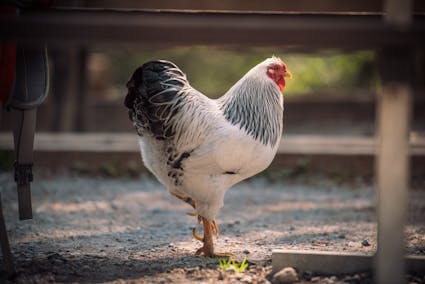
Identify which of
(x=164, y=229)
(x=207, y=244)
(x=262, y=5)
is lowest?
(x=164, y=229)

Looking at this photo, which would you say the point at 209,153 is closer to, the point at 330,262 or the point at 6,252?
the point at 330,262

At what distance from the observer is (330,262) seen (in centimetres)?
316

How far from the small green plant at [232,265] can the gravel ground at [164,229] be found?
35mm

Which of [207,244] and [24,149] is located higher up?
[24,149]

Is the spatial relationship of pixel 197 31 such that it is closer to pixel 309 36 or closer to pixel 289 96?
pixel 309 36

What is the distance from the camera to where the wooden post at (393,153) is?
2.40 meters

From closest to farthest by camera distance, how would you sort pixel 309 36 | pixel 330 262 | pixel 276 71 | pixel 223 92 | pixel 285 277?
pixel 309 36 < pixel 285 277 < pixel 330 262 < pixel 276 71 < pixel 223 92

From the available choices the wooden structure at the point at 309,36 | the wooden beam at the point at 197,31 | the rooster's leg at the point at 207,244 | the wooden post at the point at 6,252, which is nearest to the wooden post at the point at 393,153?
the wooden structure at the point at 309,36

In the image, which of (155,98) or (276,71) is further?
(276,71)

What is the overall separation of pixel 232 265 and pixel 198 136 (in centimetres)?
85

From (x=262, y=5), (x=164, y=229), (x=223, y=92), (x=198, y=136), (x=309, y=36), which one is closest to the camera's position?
(x=309, y=36)

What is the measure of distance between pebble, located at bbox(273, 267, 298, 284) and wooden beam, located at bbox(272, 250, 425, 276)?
156 millimetres

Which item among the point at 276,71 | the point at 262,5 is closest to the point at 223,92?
the point at 262,5

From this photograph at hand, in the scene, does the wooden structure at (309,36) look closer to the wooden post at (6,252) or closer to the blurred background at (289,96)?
the wooden post at (6,252)
